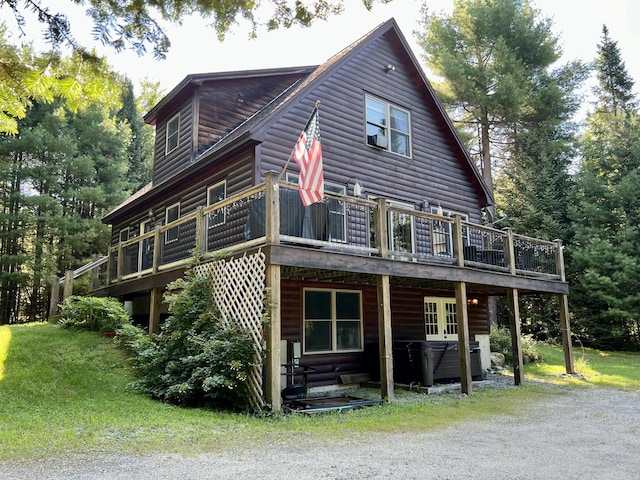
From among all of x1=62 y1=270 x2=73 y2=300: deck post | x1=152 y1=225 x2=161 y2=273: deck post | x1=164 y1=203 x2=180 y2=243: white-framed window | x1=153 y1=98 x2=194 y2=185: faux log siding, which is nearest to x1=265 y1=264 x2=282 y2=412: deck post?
x1=152 y1=225 x2=161 y2=273: deck post

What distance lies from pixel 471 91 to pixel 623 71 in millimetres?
10802

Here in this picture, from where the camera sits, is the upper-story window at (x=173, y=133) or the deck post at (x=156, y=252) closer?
the deck post at (x=156, y=252)

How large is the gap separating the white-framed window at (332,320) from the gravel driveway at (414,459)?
4828 mm

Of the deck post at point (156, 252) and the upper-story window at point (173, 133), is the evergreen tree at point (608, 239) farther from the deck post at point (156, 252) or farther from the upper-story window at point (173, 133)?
the deck post at point (156, 252)

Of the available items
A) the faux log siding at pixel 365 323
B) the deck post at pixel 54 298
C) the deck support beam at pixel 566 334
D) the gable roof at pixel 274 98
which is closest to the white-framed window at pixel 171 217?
the gable roof at pixel 274 98

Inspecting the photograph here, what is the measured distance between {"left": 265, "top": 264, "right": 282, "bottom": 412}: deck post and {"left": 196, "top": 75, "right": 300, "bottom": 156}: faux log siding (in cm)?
724

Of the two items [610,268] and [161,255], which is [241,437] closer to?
[161,255]

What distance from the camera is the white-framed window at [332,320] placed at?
11.2 metres

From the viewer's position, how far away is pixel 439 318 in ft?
47.5

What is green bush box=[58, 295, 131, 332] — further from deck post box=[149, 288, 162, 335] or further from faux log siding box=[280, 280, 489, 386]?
faux log siding box=[280, 280, 489, 386]

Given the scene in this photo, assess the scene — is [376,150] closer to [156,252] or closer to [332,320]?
[332,320]

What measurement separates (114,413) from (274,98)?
10393mm

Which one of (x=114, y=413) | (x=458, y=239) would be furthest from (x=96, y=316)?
(x=458, y=239)

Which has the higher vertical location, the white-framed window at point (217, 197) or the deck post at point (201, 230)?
the white-framed window at point (217, 197)
